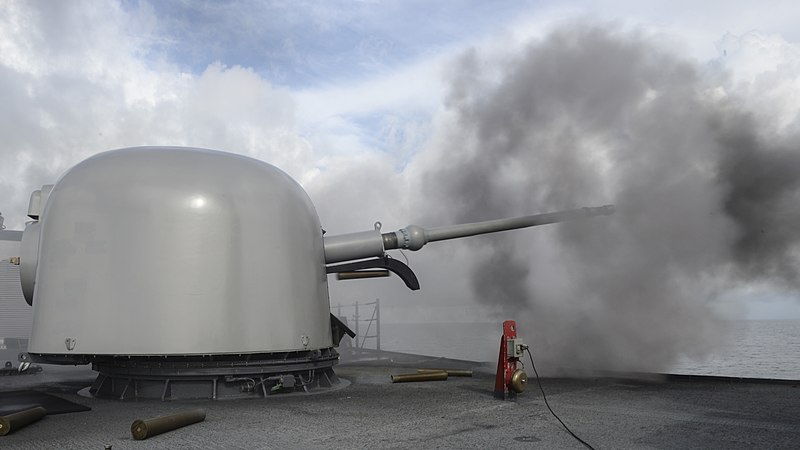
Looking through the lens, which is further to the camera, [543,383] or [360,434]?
[543,383]

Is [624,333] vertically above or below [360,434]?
above

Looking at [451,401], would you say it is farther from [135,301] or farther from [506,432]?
[135,301]

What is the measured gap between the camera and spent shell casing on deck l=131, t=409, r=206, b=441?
6.40m

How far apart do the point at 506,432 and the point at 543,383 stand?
5.08 m

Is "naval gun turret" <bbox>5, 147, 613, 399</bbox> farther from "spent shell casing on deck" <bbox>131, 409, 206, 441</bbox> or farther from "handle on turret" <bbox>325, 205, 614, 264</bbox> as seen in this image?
"spent shell casing on deck" <bbox>131, 409, 206, 441</bbox>

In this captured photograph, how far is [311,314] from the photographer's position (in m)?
10.5

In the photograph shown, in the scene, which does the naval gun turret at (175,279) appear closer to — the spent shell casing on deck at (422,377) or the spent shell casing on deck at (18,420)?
the spent shell casing on deck at (18,420)

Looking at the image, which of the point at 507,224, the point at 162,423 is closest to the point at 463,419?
the point at 162,423

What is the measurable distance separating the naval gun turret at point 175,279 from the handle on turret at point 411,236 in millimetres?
1536

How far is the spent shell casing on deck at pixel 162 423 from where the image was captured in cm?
640

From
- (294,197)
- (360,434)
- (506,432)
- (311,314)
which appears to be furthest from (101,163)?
(506,432)

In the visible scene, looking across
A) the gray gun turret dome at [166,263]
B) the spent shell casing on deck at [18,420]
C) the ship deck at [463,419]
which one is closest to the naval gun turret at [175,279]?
the gray gun turret dome at [166,263]

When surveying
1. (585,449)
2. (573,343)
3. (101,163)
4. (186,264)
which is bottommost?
(585,449)

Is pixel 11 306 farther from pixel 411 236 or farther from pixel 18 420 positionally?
pixel 18 420
